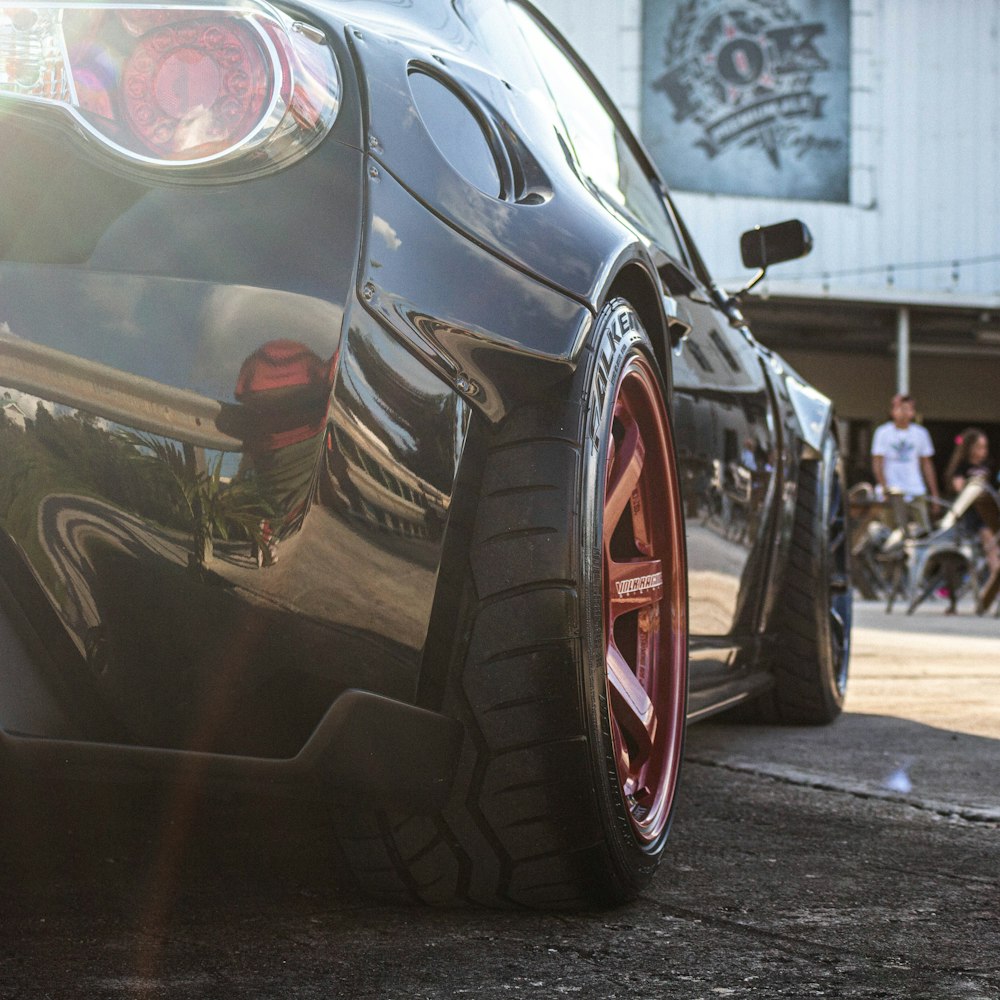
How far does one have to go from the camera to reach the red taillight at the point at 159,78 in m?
1.52

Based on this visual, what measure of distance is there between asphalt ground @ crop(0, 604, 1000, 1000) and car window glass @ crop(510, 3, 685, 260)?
111cm

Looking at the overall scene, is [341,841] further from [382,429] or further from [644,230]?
[644,230]

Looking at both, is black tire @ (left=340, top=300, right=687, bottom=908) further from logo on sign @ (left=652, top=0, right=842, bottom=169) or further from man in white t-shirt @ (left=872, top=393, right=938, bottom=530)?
logo on sign @ (left=652, top=0, right=842, bottom=169)

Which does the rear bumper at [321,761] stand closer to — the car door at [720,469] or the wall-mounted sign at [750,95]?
the car door at [720,469]

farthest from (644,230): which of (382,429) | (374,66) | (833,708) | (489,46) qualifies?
(833,708)

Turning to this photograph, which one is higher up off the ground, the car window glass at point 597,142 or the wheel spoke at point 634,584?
the car window glass at point 597,142

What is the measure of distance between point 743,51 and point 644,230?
63.5 ft

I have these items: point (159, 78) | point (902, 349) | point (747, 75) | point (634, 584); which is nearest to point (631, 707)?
point (634, 584)

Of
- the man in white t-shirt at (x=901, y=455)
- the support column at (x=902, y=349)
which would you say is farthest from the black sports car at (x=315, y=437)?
the support column at (x=902, y=349)

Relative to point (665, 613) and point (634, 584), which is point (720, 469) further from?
point (634, 584)

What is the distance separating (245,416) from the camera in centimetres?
148

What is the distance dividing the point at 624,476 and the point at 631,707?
1.08 feet

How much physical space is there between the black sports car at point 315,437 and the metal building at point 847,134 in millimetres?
18271

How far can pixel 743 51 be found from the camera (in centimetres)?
2081
